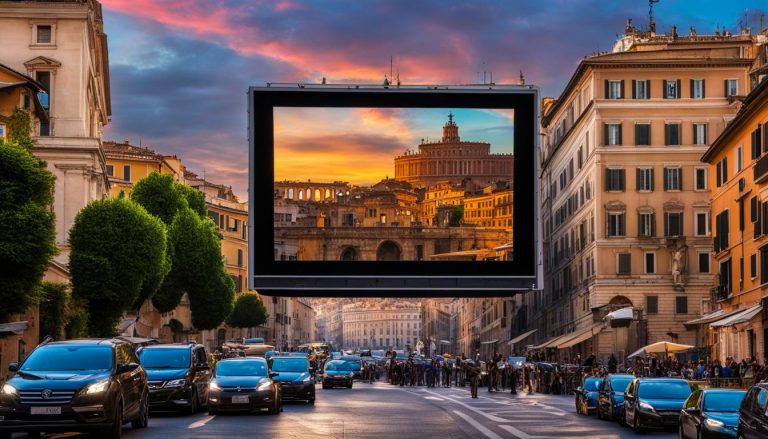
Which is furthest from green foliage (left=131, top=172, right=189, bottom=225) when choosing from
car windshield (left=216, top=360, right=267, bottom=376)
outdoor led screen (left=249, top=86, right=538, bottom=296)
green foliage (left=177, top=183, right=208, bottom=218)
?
outdoor led screen (left=249, top=86, right=538, bottom=296)

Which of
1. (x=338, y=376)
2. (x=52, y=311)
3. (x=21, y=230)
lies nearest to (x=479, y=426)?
(x=21, y=230)

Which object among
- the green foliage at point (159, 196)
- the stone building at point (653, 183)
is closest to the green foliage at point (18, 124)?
the green foliage at point (159, 196)

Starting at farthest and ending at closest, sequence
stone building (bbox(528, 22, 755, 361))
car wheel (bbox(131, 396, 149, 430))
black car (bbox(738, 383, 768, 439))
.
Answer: stone building (bbox(528, 22, 755, 361)), car wheel (bbox(131, 396, 149, 430)), black car (bbox(738, 383, 768, 439))

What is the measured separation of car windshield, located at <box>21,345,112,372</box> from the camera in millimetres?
25484

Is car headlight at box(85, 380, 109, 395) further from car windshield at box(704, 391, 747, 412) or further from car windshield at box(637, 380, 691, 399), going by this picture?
car windshield at box(637, 380, 691, 399)

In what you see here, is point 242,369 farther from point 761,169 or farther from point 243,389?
point 761,169

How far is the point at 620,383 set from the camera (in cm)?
3703

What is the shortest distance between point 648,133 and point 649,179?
2877 millimetres

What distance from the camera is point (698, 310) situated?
88500mm

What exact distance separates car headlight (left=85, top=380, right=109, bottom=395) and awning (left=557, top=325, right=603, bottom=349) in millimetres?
62230

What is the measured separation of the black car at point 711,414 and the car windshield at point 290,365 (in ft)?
69.3

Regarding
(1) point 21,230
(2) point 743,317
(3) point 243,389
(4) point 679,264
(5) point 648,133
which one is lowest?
(3) point 243,389

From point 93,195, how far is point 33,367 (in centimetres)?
6152

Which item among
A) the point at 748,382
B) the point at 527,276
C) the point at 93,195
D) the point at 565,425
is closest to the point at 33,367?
the point at 527,276
